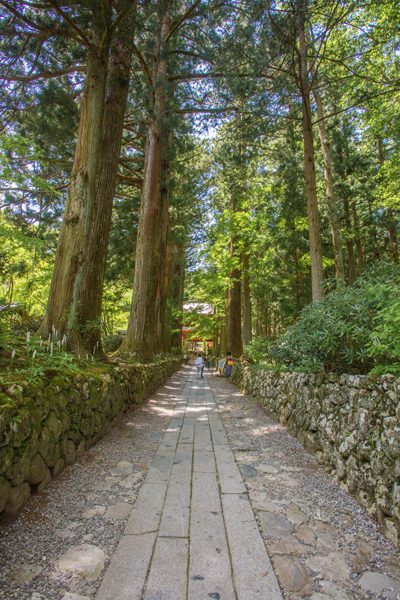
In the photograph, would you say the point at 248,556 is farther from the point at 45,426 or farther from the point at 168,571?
the point at 45,426

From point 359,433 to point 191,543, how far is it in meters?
1.61

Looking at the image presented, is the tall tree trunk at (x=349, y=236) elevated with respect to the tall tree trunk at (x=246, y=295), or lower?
elevated

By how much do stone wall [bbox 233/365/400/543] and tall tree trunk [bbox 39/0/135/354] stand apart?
3.54 meters

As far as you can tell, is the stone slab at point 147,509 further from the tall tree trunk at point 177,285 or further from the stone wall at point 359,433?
the tall tree trunk at point 177,285

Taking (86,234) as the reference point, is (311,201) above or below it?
above

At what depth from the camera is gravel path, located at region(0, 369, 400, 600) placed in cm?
171

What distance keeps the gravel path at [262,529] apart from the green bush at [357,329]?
46.1 inches

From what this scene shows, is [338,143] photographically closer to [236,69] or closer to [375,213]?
[375,213]

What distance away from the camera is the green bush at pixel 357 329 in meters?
2.94

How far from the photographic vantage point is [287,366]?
17.8 ft

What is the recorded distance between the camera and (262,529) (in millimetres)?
2254

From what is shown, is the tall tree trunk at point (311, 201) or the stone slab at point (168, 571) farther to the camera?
the tall tree trunk at point (311, 201)

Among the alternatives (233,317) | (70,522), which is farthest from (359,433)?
(233,317)

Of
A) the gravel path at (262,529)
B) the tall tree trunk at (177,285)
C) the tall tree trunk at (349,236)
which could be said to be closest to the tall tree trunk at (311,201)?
the gravel path at (262,529)
